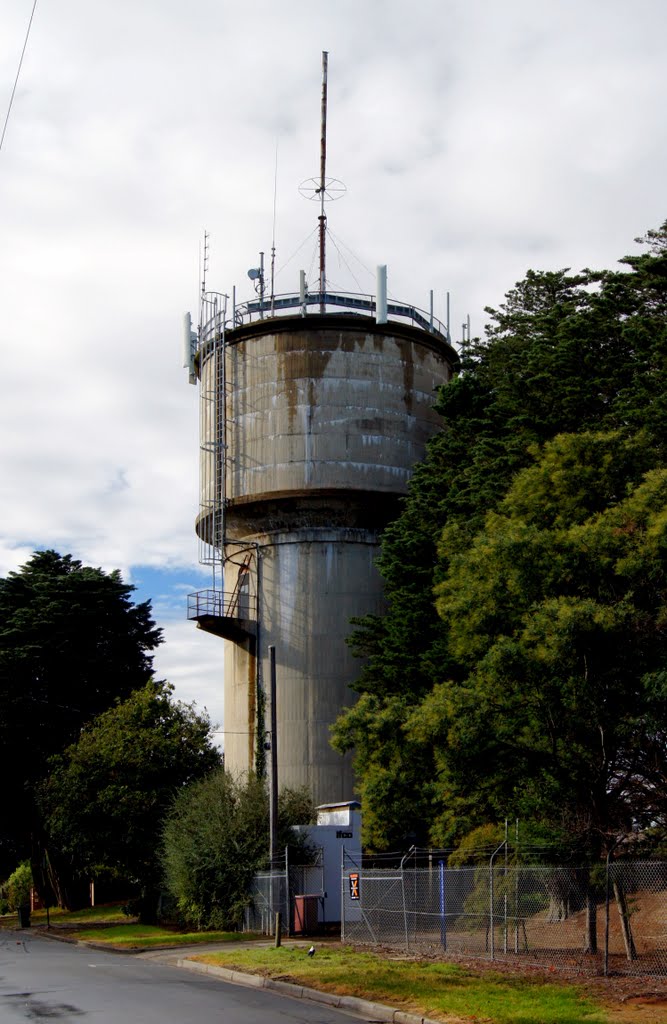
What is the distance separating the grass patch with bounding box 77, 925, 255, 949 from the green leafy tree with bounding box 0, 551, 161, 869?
11.4 metres

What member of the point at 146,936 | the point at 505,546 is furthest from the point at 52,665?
the point at 505,546

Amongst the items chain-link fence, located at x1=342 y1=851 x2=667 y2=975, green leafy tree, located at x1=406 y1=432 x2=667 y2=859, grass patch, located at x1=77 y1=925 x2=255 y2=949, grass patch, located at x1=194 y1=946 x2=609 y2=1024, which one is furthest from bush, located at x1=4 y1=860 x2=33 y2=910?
green leafy tree, located at x1=406 y1=432 x2=667 y2=859

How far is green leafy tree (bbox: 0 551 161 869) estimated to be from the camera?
2135 inches

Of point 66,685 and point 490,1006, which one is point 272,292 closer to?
point 66,685

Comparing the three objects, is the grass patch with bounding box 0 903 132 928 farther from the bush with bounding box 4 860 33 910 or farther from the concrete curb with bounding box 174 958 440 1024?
the concrete curb with bounding box 174 958 440 1024

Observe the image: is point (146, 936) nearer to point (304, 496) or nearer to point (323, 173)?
point (304, 496)

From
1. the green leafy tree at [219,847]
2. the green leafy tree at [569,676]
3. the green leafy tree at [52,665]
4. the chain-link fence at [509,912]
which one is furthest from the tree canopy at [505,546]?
the green leafy tree at [52,665]

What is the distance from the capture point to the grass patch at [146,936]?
35.0 meters

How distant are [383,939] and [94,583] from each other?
33.0 meters

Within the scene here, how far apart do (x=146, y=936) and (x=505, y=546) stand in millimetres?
19783

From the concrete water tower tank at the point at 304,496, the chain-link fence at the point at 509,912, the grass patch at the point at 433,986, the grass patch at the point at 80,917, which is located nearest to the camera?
the grass patch at the point at 433,986

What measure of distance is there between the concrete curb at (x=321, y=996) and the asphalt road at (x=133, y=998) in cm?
33

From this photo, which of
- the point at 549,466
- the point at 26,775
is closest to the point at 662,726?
the point at 549,466

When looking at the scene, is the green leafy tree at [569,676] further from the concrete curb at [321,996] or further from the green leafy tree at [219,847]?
the green leafy tree at [219,847]
